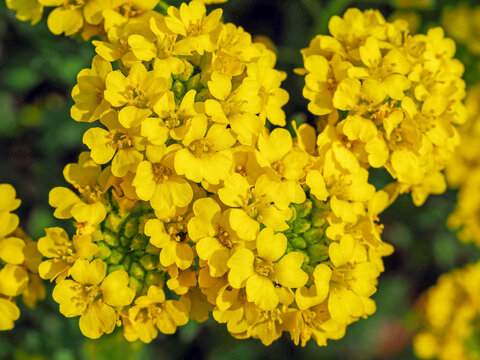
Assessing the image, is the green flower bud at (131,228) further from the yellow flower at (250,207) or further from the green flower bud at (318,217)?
the green flower bud at (318,217)

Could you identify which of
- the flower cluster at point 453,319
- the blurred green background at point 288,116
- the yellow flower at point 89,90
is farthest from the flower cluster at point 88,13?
the flower cluster at point 453,319

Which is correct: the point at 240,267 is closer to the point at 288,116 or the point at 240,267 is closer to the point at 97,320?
the point at 97,320

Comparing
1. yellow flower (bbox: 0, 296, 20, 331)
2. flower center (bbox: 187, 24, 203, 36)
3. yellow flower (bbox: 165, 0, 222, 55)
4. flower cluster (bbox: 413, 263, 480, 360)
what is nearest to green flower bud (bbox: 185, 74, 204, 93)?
yellow flower (bbox: 165, 0, 222, 55)

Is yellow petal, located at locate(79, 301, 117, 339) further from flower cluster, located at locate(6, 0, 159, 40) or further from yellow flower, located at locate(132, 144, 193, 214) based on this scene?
flower cluster, located at locate(6, 0, 159, 40)

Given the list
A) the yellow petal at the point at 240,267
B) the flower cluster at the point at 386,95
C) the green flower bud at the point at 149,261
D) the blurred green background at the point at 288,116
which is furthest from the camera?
the blurred green background at the point at 288,116

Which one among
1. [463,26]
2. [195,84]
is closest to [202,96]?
[195,84]

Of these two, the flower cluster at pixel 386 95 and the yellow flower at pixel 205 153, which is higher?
the flower cluster at pixel 386 95
